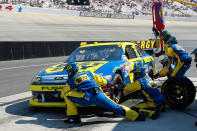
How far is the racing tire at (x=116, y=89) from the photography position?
5689 mm

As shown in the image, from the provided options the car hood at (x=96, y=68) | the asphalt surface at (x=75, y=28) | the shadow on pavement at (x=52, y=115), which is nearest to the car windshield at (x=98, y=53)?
the car hood at (x=96, y=68)

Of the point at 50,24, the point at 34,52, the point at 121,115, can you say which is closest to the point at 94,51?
the point at 121,115

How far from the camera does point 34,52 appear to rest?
68.3 ft

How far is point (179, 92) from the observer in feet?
18.6

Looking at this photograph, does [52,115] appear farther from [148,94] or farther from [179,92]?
[179,92]

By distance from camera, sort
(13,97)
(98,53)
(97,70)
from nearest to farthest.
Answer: (97,70) < (98,53) < (13,97)

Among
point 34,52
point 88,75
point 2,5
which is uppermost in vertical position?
point 2,5

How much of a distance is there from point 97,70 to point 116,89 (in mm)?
570

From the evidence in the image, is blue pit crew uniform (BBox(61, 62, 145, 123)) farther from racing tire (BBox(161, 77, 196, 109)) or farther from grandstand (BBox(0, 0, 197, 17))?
grandstand (BBox(0, 0, 197, 17))

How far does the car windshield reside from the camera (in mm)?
6797

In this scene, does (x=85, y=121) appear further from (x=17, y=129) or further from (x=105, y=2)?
(x=105, y=2)

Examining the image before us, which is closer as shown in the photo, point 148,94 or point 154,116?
point 154,116

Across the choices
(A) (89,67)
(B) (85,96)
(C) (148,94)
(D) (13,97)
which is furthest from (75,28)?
(B) (85,96)

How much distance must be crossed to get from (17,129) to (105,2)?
49.5 meters
